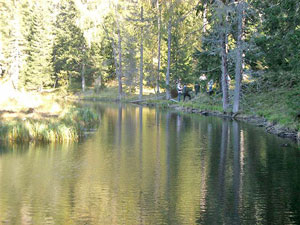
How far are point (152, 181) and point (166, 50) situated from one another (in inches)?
1424

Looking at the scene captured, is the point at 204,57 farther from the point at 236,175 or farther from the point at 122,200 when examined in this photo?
the point at 122,200

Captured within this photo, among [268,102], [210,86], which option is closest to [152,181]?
[268,102]

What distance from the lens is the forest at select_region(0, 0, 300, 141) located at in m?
25.2

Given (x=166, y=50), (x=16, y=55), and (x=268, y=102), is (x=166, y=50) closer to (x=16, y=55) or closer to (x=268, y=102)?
(x=16, y=55)

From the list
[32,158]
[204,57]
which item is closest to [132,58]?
[204,57]

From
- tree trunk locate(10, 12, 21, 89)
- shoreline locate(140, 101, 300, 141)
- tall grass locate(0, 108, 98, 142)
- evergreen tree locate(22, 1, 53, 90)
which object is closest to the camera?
tall grass locate(0, 108, 98, 142)

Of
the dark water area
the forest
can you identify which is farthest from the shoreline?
the dark water area

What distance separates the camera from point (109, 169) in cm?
1369

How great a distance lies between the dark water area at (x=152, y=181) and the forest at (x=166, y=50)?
5639 millimetres

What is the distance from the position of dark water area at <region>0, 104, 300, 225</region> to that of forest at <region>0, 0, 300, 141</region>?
5.64 m

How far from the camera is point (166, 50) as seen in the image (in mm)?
47562

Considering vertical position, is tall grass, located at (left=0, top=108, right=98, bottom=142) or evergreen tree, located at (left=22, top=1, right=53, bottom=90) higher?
evergreen tree, located at (left=22, top=1, right=53, bottom=90)

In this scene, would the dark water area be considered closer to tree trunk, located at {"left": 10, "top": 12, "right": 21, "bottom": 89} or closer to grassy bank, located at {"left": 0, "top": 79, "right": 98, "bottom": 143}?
grassy bank, located at {"left": 0, "top": 79, "right": 98, "bottom": 143}

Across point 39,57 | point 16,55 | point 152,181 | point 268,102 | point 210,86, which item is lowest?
point 152,181
